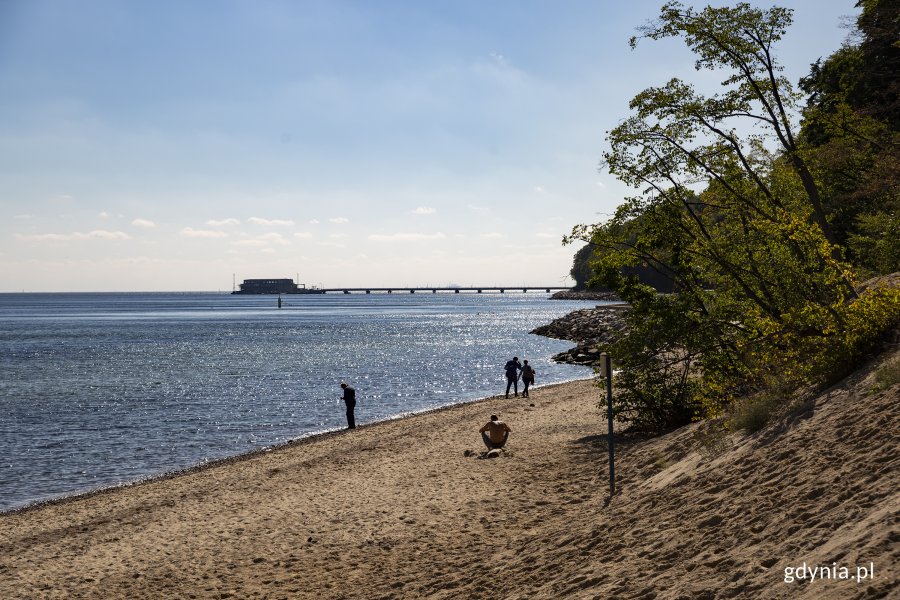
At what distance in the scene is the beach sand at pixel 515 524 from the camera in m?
7.31

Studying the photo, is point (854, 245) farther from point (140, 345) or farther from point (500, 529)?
point (140, 345)

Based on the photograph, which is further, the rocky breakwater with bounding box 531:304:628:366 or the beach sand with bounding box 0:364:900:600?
the rocky breakwater with bounding box 531:304:628:366

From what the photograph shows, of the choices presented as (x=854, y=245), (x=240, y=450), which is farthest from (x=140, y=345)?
(x=854, y=245)

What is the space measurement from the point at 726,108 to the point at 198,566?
14736 mm

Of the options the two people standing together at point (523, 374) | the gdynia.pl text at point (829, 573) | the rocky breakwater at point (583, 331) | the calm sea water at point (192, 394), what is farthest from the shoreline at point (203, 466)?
the rocky breakwater at point (583, 331)

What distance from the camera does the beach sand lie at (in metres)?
7.31

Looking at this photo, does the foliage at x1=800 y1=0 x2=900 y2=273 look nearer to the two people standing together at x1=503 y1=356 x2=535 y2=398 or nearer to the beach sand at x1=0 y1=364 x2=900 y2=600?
the beach sand at x1=0 y1=364 x2=900 y2=600

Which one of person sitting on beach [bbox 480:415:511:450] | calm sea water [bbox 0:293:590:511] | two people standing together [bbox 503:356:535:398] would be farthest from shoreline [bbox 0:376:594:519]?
person sitting on beach [bbox 480:415:511:450]

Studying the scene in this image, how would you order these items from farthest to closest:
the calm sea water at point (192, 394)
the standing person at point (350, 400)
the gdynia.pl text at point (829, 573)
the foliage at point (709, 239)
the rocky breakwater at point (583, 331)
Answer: the rocky breakwater at point (583, 331), the standing person at point (350, 400), the calm sea water at point (192, 394), the foliage at point (709, 239), the gdynia.pl text at point (829, 573)

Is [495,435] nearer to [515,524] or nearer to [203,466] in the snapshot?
[515,524]

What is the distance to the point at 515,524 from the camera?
1202 cm

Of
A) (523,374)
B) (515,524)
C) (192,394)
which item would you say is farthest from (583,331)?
(515,524)

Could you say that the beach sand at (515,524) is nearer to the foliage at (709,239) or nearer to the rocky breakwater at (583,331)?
the foliage at (709,239)

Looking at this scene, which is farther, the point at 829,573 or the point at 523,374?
the point at 523,374
